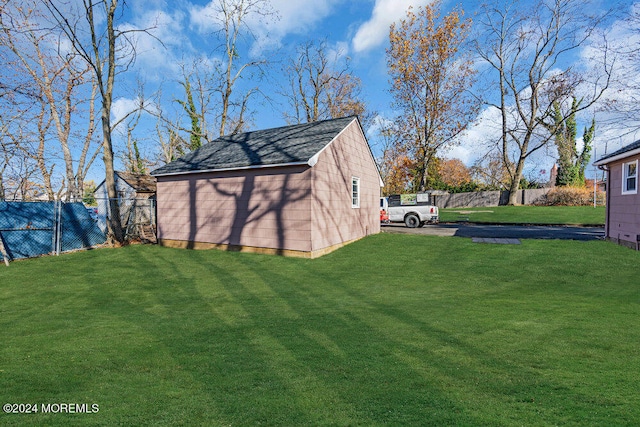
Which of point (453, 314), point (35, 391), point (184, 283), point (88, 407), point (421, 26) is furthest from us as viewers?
point (421, 26)

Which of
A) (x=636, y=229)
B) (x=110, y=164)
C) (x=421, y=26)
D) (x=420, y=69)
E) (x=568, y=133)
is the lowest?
(x=636, y=229)

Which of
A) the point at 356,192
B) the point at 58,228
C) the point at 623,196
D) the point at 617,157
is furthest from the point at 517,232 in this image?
the point at 58,228

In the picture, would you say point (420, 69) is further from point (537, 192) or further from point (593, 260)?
point (593, 260)

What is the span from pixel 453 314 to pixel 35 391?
5689 mm

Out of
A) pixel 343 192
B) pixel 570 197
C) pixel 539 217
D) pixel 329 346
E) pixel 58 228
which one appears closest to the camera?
pixel 329 346

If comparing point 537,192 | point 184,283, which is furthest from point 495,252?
point 537,192

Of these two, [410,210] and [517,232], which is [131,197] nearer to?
[410,210]

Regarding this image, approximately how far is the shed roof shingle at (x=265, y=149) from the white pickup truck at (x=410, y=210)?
290 inches

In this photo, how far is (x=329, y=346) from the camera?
435cm

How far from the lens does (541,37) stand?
29641 mm

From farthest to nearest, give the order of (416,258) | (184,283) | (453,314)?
(416,258), (184,283), (453,314)

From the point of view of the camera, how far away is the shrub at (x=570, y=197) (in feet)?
101

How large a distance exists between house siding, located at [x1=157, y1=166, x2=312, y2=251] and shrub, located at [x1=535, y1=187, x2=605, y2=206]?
104 ft

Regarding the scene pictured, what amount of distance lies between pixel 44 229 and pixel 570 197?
39966 mm
